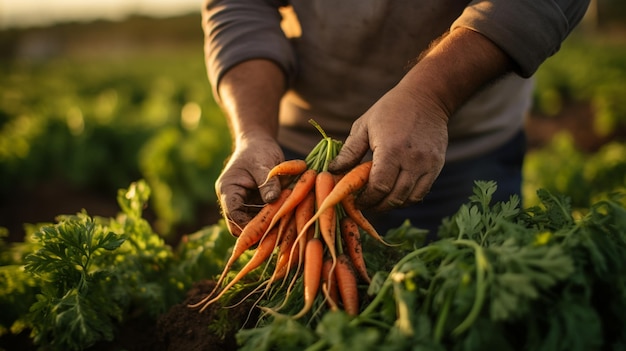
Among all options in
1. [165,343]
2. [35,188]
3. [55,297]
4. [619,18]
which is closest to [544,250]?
A: [165,343]

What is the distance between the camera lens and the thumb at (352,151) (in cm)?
219

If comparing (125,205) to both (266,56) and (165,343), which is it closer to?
(165,343)

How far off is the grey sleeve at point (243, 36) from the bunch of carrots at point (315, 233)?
2.84 feet

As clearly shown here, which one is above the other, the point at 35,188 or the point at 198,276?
the point at 35,188

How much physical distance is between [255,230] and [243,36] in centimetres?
130

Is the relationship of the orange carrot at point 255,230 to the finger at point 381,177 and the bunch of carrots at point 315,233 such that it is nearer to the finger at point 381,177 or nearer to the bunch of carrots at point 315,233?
the bunch of carrots at point 315,233

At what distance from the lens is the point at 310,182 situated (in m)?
2.33

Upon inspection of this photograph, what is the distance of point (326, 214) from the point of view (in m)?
2.23

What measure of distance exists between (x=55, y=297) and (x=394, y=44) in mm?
2271

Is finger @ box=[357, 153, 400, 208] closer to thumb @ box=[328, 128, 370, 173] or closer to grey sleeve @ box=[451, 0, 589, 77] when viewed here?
thumb @ box=[328, 128, 370, 173]

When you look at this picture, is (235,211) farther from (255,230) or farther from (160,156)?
(160,156)

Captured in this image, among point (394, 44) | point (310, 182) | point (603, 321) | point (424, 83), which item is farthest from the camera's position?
point (394, 44)

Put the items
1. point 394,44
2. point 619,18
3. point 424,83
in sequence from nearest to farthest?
point 424,83 → point 394,44 → point 619,18

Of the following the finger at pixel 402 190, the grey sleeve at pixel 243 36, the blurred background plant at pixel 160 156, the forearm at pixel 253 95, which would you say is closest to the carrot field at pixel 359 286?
the finger at pixel 402 190
